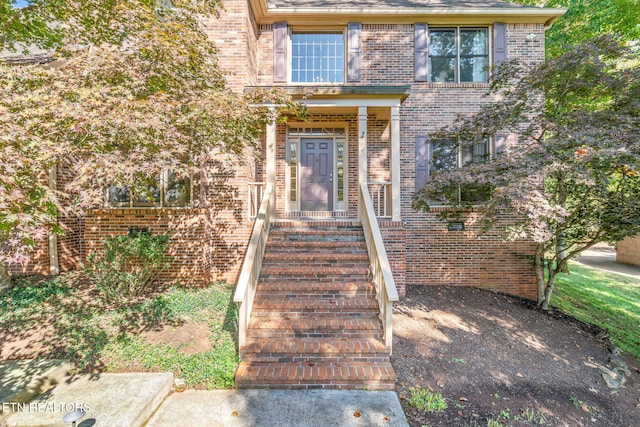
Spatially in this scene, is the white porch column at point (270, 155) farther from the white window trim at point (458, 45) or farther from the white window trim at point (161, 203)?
the white window trim at point (458, 45)

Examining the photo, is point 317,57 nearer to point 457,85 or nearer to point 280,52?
point 280,52

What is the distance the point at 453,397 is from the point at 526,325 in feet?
9.86

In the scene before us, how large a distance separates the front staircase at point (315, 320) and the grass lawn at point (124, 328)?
0.46 metres

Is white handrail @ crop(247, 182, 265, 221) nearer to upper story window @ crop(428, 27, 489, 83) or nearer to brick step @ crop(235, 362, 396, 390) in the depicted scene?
brick step @ crop(235, 362, 396, 390)

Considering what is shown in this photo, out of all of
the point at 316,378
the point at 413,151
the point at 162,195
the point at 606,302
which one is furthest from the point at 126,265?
the point at 606,302

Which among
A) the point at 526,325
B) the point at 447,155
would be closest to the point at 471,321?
the point at 526,325

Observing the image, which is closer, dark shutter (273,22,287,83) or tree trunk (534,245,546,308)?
tree trunk (534,245,546,308)

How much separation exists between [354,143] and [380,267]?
410cm

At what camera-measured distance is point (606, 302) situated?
7.59 m

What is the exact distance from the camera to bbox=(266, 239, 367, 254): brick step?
534cm

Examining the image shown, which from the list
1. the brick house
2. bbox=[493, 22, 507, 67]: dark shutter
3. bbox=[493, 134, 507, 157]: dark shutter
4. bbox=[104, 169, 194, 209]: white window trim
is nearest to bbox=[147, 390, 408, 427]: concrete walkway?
the brick house

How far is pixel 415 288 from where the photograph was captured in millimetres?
6570

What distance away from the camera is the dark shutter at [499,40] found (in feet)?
23.9

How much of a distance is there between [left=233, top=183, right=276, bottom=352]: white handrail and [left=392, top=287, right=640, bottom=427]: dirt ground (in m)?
2.14
